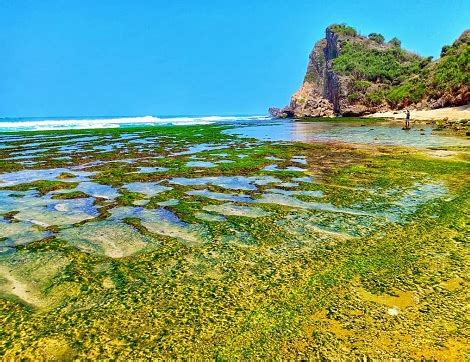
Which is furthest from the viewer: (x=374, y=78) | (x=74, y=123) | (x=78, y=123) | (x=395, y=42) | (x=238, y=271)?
Answer: (x=395, y=42)

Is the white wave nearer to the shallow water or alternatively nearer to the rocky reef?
the rocky reef

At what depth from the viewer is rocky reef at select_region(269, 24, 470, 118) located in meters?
70.6

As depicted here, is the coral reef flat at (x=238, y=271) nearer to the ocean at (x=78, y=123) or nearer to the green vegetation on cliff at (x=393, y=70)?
the green vegetation on cliff at (x=393, y=70)

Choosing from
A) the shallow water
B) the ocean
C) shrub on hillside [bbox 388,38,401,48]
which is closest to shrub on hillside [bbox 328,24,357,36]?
shrub on hillside [bbox 388,38,401,48]

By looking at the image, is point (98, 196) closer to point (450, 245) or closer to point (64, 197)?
point (64, 197)

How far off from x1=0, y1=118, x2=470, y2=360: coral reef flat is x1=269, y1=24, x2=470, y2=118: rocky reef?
64703 mm

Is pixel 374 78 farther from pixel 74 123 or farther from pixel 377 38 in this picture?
pixel 74 123

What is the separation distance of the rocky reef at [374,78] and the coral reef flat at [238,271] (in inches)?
2547

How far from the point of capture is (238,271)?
585 cm

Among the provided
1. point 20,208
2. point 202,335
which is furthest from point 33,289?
point 20,208

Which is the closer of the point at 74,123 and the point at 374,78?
the point at 74,123

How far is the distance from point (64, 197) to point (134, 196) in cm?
210

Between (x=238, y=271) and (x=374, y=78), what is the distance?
→ 353 feet

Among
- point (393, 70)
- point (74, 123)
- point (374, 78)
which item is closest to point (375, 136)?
point (374, 78)
